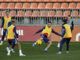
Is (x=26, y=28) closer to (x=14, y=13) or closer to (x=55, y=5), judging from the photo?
(x=14, y=13)

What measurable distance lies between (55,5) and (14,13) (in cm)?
374

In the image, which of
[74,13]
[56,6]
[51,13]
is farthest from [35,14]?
[74,13]

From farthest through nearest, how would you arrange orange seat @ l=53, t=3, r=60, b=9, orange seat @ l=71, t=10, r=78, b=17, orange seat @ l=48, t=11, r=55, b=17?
orange seat @ l=53, t=3, r=60, b=9 → orange seat @ l=48, t=11, r=55, b=17 → orange seat @ l=71, t=10, r=78, b=17

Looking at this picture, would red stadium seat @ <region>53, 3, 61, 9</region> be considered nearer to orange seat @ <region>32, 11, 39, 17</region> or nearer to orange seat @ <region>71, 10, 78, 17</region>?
orange seat @ <region>32, 11, 39, 17</region>

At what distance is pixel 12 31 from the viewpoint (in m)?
13.9

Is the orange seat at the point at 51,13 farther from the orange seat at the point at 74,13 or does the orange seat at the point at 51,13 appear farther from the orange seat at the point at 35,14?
the orange seat at the point at 74,13

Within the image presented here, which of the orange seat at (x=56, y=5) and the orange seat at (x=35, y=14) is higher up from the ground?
the orange seat at (x=56, y=5)

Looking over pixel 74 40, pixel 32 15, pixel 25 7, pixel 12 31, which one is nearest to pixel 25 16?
pixel 32 15

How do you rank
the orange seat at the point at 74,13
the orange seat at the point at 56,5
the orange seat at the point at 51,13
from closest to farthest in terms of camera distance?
the orange seat at the point at 74,13 < the orange seat at the point at 51,13 < the orange seat at the point at 56,5

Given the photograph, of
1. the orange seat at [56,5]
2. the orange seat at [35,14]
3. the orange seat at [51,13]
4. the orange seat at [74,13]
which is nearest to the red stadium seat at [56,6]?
the orange seat at [56,5]

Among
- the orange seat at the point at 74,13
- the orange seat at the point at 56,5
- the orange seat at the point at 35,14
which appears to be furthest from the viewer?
the orange seat at the point at 56,5

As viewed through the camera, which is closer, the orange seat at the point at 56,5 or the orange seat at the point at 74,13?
the orange seat at the point at 74,13

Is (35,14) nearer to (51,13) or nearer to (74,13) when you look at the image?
(51,13)

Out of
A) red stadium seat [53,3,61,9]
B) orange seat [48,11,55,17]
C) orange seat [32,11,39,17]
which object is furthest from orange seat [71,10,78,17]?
orange seat [32,11,39,17]
